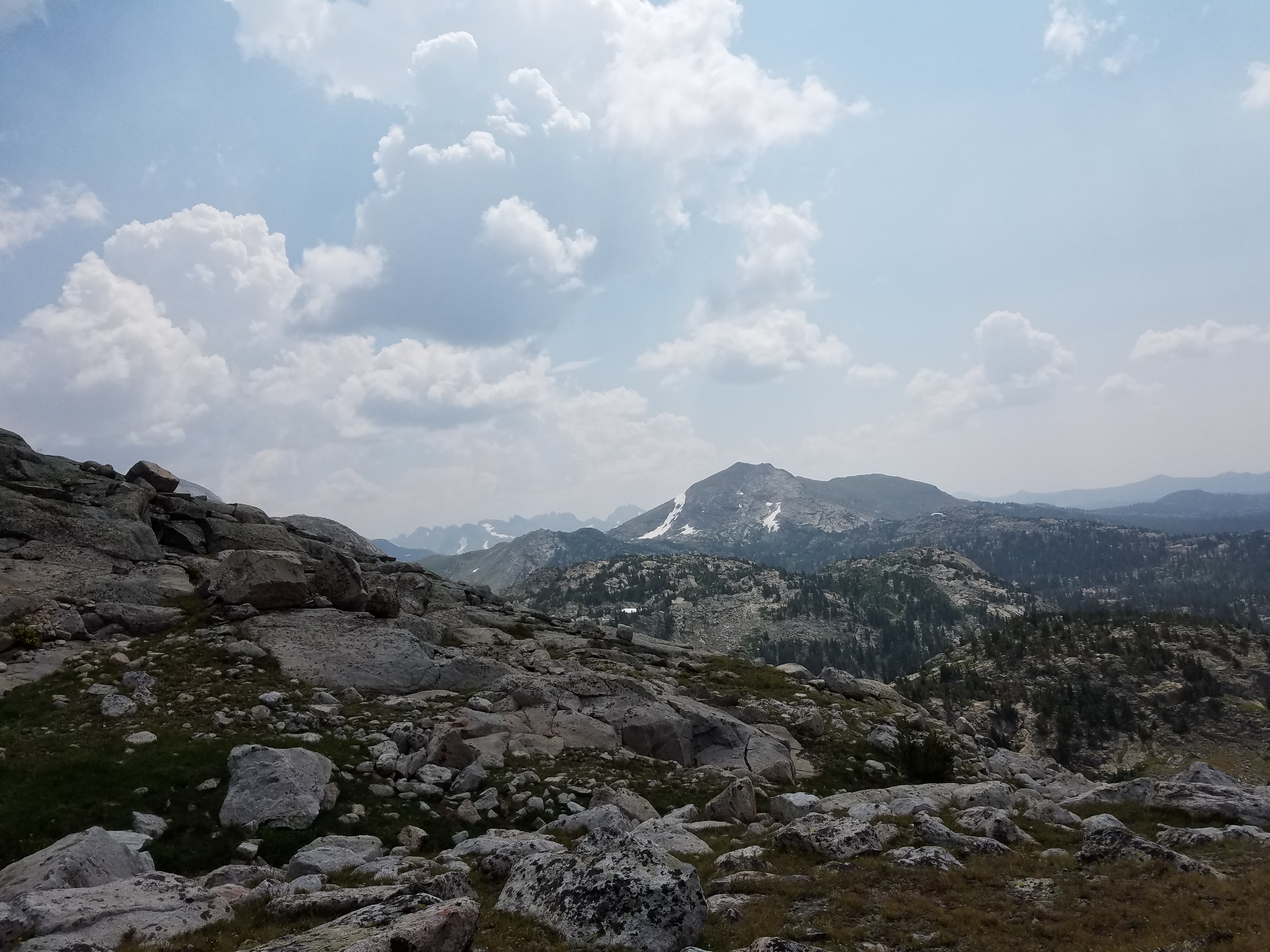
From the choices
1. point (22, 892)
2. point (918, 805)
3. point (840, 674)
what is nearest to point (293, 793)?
point (22, 892)

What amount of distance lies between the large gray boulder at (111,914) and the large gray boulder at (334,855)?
Result: 11.7 feet

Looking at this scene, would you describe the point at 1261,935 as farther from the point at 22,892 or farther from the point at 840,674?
the point at 840,674

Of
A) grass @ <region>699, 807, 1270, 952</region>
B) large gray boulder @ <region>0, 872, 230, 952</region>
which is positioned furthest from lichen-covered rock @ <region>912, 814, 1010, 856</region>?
large gray boulder @ <region>0, 872, 230, 952</region>

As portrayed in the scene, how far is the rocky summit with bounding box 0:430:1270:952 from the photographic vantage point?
14.0 m

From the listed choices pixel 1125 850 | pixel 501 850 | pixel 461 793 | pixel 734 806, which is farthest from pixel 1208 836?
pixel 461 793

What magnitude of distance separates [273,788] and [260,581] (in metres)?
22.0

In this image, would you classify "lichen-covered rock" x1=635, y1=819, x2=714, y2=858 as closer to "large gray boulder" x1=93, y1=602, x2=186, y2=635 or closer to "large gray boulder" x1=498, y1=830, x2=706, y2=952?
"large gray boulder" x1=498, y1=830, x2=706, y2=952

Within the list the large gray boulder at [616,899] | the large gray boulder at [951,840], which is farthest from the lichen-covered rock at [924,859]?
the large gray boulder at [616,899]

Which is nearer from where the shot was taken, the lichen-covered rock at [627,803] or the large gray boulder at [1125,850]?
the large gray boulder at [1125,850]

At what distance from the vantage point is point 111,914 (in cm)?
1348

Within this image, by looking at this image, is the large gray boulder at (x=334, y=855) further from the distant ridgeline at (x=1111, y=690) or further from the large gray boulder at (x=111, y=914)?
the distant ridgeline at (x=1111, y=690)

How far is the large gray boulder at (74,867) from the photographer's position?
15344 mm

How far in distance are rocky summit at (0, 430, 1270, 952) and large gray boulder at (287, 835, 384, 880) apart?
179 millimetres

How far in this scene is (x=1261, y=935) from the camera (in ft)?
43.9
